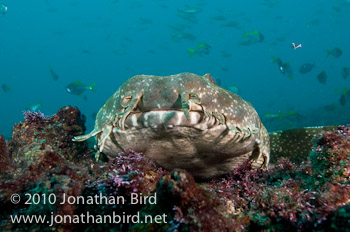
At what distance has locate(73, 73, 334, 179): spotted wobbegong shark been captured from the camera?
109 inches

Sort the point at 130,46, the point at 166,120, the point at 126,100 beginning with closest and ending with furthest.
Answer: the point at 166,120
the point at 126,100
the point at 130,46

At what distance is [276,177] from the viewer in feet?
→ 10.9

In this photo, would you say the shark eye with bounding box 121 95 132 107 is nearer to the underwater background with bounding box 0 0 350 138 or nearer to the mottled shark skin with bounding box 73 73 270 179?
the mottled shark skin with bounding box 73 73 270 179

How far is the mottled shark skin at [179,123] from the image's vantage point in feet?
9.12

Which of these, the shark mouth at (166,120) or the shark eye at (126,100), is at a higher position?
the shark eye at (126,100)

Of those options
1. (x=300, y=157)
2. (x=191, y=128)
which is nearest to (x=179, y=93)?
(x=191, y=128)

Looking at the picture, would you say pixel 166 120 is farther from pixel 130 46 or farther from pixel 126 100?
pixel 130 46

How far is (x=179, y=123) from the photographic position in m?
2.74

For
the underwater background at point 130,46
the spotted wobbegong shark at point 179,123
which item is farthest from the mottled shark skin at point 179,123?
the underwater background at point 130,46

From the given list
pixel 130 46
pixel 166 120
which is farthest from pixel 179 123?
pixel 130 46

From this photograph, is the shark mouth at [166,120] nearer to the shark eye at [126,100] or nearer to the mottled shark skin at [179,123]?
the mottled shark skin at [179,123]

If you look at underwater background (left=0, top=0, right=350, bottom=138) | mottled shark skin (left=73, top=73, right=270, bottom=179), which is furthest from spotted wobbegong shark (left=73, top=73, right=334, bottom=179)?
underwater background (left=0, top=0, right=350, bottom=138)

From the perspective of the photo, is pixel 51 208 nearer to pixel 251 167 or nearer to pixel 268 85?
pixel 251 167

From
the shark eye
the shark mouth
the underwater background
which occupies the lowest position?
the shark mouth
